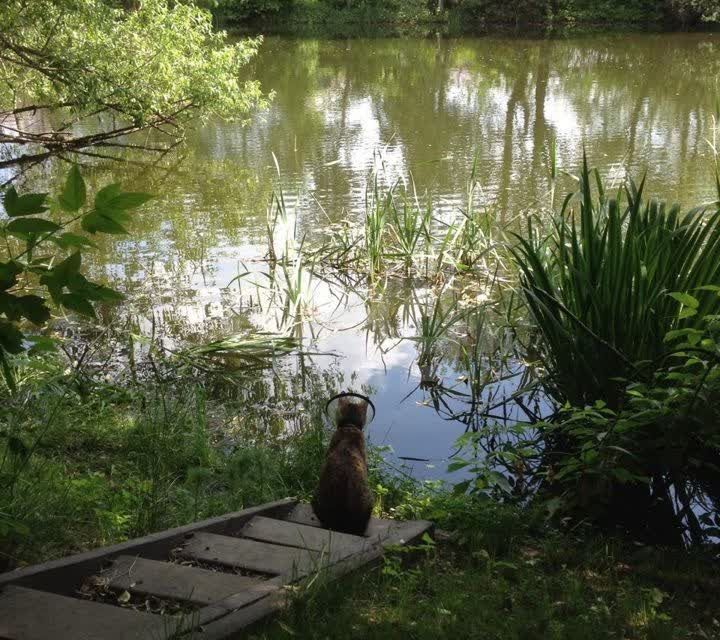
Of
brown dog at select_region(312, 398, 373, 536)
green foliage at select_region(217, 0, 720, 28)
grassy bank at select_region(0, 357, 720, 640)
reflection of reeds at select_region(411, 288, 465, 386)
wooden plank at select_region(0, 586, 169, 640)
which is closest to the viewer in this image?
wooden plank at select_region(0, 586, 169, 640)

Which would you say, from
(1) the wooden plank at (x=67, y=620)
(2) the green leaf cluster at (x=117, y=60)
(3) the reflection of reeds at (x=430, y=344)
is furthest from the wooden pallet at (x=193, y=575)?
(2) the green leaf cluster at (x=117, y=60)

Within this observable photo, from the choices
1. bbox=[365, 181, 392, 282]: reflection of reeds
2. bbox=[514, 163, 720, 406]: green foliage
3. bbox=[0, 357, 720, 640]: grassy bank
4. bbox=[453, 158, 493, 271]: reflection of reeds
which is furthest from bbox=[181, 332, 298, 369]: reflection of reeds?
bbox=[514, 163, 720, 406]: green foliage

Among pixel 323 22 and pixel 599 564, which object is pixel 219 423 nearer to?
pixel 599 564

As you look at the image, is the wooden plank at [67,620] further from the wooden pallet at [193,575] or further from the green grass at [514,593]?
the green grass at [514,593]

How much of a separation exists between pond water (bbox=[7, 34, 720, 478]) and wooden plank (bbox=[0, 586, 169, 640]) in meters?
2.98

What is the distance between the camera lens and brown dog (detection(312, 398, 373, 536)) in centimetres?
378

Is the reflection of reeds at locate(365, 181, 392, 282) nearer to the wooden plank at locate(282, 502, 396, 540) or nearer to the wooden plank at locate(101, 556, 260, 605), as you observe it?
the wooden plank at locate(282, 502, 396, 540)

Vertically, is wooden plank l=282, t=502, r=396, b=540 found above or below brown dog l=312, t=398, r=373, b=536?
below

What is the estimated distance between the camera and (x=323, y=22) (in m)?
39.1

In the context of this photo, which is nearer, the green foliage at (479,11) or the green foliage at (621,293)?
the green foliage at (621,293)

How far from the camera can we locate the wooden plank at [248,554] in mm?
3146

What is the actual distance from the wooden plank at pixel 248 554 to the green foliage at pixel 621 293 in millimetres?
2021

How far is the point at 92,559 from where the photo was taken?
9.64 feet

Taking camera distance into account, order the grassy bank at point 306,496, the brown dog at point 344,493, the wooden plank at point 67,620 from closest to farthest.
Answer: the wooden plank at point 67,620, the grassy bank at point 306,496, the brown dog at point 344,493
